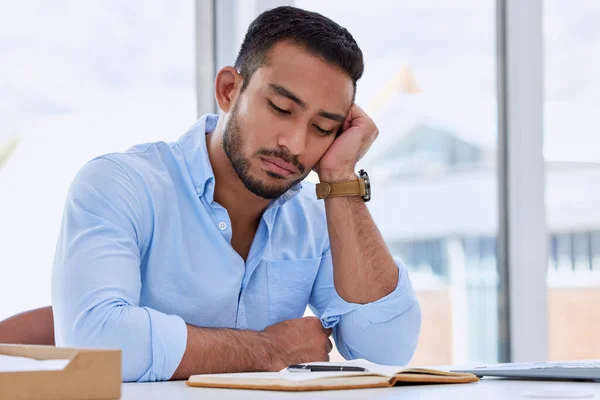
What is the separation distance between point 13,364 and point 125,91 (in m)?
1.89

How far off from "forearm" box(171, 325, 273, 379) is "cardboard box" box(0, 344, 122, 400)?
66 centimetres

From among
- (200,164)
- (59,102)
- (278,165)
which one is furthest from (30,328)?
(59,102)

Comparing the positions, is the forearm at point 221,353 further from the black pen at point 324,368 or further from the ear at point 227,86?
the ear at point 227,86

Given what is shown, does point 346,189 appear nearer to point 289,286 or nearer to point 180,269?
point 289,286

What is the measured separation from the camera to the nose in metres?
1.78

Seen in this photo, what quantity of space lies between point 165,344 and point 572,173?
7.88 ft

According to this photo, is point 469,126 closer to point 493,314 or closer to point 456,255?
point 456,255

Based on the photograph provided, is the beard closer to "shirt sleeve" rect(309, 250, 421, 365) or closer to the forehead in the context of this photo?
the forehead

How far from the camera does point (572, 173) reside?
330 cm

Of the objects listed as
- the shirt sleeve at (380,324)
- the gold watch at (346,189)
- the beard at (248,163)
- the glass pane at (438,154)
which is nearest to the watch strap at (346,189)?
the gold watch at (346,189)

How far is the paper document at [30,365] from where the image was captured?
0.74 meters

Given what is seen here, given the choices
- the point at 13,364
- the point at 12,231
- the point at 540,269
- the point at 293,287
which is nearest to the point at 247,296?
the point at 293,287

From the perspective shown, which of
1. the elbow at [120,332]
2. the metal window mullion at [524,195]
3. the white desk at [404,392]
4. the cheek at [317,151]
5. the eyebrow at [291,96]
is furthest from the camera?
the metal window mullion at [524,195]

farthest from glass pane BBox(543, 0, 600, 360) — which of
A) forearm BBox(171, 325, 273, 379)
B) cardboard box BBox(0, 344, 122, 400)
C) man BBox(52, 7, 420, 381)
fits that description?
cardboard box BBox(0, 344, 122, 400)
